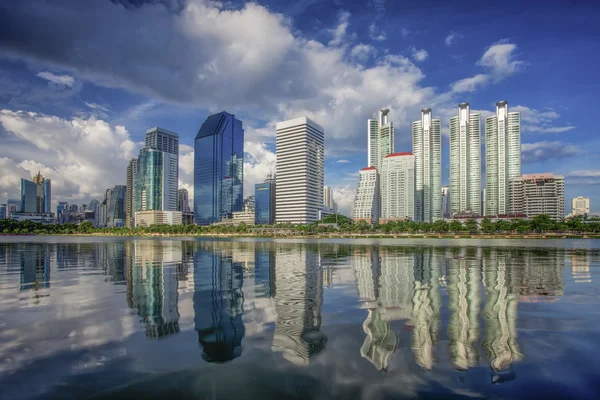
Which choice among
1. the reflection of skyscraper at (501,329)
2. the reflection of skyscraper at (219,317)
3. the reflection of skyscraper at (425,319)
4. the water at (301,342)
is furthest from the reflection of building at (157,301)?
the reflection of skyscraper at (501,329)

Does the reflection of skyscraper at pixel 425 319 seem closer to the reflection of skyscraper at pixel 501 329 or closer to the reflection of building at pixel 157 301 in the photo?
the reflection of skyscraper at pixel 501 329

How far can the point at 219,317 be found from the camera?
1559cm

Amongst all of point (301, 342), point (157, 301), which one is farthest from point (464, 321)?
point (157, 301)

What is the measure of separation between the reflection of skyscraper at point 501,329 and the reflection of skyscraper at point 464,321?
0.43m

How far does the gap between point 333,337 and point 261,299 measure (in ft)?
24.6

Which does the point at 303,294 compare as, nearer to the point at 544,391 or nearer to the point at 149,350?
the point at 149,350

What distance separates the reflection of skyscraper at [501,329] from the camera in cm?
1016

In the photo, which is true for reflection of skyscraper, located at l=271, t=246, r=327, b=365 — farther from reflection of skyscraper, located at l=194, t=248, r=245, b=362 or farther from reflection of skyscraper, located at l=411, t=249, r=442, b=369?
reflection of skyscraper, located at l=411, t=249, r=442, b=369

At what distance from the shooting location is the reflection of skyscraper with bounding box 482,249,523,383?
10.2 meters

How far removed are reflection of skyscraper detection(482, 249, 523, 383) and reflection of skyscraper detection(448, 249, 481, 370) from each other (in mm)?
434

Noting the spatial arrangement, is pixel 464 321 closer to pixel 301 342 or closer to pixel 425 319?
pixel 425 319

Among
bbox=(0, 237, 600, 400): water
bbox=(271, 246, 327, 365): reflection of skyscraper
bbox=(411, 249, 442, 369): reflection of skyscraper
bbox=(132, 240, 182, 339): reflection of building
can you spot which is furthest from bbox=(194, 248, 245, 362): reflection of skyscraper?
bbox=(411, 249, 442, 369): reflection of skyscraper

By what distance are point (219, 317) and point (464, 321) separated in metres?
10.4

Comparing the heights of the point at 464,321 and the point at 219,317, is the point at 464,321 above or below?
above
